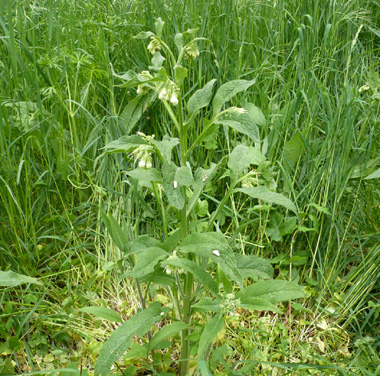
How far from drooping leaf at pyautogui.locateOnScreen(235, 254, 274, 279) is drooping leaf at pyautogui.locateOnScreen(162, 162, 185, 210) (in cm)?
32

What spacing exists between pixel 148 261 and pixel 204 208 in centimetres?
66

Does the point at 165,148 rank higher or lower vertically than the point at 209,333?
higher

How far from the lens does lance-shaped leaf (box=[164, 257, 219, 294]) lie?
1092 mm

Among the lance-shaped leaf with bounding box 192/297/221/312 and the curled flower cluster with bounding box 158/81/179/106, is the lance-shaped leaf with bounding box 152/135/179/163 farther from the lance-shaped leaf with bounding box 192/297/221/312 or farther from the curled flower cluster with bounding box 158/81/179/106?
the lance-shaped leaf with bounding box 192/297/221/312

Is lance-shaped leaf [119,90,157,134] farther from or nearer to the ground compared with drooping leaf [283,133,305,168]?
farther from the ground

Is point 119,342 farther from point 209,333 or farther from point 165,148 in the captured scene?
point 165,148

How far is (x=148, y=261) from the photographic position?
1.12 meters

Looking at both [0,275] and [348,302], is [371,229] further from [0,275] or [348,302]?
[0,275]

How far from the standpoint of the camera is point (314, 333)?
5.24 ft

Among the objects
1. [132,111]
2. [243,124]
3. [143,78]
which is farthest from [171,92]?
[132,111]

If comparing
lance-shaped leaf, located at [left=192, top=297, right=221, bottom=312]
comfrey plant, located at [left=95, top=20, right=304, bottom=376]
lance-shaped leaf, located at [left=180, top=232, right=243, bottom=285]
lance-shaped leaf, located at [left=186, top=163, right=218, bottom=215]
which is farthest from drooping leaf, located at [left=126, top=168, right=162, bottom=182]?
lance-shaped leaf, located at [left=192, top=297, right=221, bottom=312]

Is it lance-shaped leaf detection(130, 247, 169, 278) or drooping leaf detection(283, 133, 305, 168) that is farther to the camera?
drooping leaf detection(283, 133, 305, 168)

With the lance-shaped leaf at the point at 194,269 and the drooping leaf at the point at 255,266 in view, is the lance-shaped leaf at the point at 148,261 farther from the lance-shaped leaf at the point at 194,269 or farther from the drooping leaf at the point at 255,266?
the drooping leaf at the point at 255,266

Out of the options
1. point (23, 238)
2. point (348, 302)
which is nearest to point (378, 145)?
point (348, 302)
